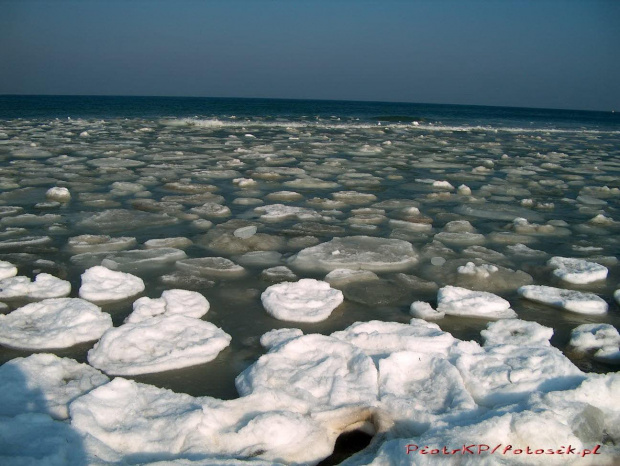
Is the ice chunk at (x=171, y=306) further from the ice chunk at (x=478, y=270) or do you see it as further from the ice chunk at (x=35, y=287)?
the ice chunk at (x=478, y=270)

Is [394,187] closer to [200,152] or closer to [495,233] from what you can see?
[495,233]

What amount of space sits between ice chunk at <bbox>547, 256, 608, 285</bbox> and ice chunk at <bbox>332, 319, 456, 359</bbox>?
3.20 feet

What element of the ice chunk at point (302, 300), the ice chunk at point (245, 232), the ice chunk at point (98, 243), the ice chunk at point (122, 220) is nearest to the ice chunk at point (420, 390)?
the ice chunk at point (302, 300)

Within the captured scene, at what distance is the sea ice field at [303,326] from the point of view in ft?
4.07

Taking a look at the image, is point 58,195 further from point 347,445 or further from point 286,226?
point 347,445

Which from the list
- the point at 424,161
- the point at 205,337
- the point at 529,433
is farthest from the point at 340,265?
the point at 424,161

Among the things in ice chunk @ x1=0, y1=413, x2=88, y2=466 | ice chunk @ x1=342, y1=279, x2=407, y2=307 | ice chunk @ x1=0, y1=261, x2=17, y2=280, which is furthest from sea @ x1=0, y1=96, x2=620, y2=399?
ice chunk @ x1=0, y1=413, x2=88, y2=466

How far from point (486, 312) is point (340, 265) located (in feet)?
2.46

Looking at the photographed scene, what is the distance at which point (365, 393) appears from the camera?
1416 millimetres

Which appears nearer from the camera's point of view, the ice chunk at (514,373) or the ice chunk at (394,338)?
the ice chunk at (514,373)

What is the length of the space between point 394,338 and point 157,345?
814 mm

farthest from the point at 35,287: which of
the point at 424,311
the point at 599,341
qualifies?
the point at 599,341

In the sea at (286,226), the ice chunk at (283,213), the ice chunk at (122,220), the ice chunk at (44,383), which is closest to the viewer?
the ice chunk at (44,383)

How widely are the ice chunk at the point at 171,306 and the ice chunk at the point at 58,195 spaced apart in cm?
206
